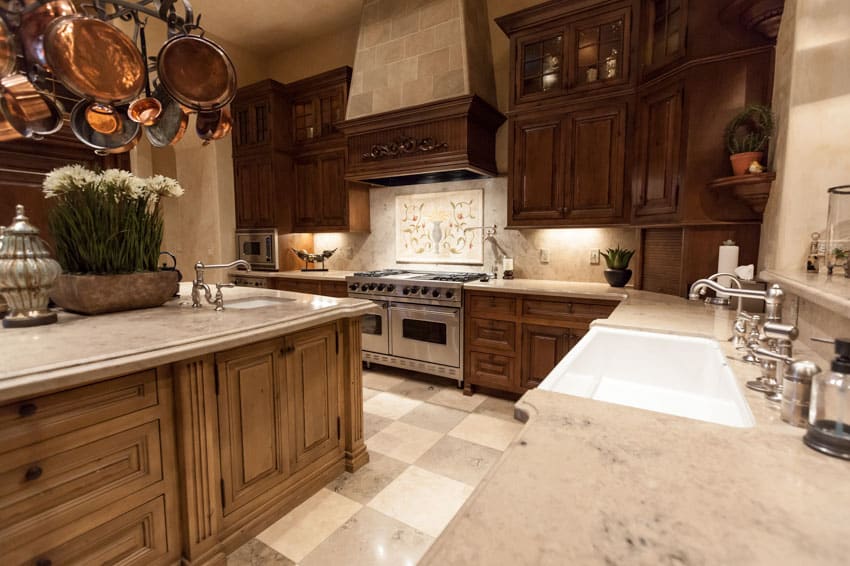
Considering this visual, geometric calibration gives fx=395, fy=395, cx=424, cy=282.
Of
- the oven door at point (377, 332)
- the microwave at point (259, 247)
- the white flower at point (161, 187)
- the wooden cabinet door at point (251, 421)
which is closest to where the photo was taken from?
the wooden cabinet door at point (251, 421)

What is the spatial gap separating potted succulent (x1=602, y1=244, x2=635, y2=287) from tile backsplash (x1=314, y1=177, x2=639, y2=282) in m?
0.18

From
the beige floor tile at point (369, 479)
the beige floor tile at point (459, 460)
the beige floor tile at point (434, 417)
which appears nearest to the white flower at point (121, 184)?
the beige floor tile at point (369, 479)

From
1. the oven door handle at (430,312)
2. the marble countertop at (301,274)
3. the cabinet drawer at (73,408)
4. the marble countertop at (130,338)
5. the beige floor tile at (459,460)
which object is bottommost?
the beige floor tile at (459,460)

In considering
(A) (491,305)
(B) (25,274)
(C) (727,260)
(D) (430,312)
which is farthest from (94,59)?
(C) (727,260)

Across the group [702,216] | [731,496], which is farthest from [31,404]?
[702,216]

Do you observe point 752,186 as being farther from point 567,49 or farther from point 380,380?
point 380,380

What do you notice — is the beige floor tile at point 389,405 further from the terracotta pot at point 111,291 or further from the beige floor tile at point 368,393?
the terracotta pot at point 111,291

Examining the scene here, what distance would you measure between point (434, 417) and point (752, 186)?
8.04 ft

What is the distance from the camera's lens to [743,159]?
2129mm

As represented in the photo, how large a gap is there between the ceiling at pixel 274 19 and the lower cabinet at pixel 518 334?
345 centimetres

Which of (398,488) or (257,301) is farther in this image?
(257,301)

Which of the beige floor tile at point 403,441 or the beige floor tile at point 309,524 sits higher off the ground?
the beige floor tile at point 403,441

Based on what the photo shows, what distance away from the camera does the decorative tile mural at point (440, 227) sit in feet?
12.9

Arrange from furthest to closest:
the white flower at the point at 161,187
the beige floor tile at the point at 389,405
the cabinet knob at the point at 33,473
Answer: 1. the beige floor tile at the point at 389,405
2. the white flower at the point at 161,187
3. the cabinet knob at the point at 33,473
